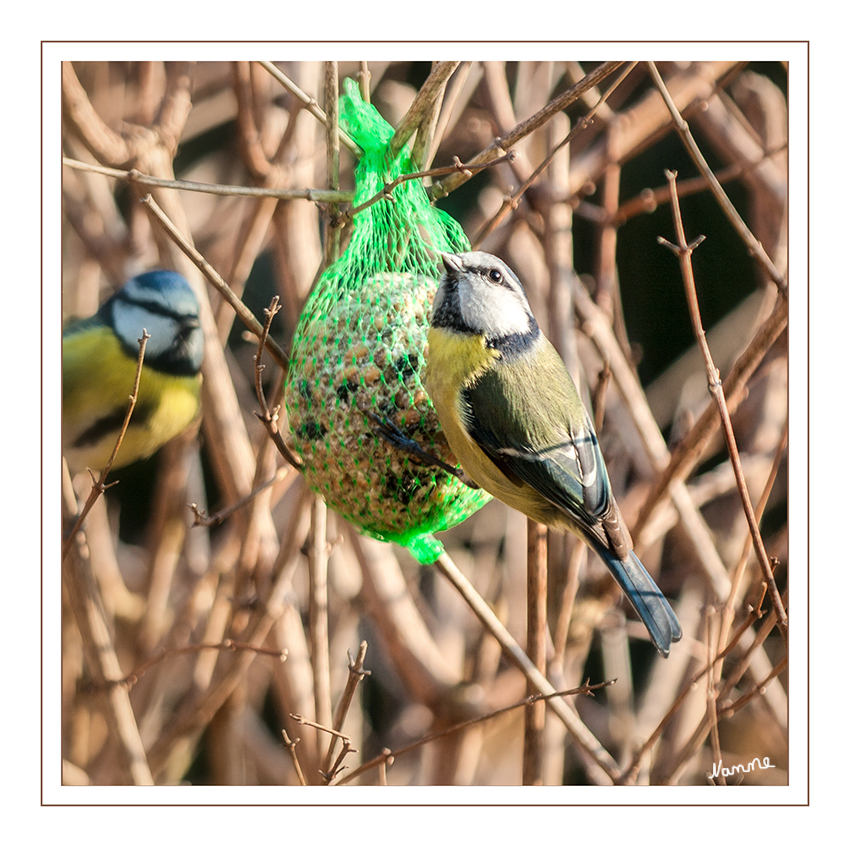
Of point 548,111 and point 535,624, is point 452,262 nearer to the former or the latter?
point 548,111

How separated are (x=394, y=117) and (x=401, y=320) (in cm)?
67

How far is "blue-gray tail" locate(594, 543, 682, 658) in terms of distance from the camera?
1.11 meters

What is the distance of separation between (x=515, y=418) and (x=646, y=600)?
0.29 metres

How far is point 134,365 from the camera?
1.71 m

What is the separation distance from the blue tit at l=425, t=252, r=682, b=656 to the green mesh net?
0.06 metres

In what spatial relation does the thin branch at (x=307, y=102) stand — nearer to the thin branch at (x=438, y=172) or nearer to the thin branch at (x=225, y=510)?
the thin branch at (x=438, y=172)

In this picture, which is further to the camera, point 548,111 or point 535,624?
point 535,624

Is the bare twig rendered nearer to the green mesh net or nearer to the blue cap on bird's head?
the green mesh net

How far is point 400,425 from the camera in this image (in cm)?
110

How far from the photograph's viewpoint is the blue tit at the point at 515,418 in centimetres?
105

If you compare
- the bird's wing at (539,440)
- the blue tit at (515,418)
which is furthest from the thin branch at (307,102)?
the bird's wing at (539,440)

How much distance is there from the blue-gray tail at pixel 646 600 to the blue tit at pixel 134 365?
2.80 feet

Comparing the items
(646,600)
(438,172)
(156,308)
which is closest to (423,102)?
(438,172)
